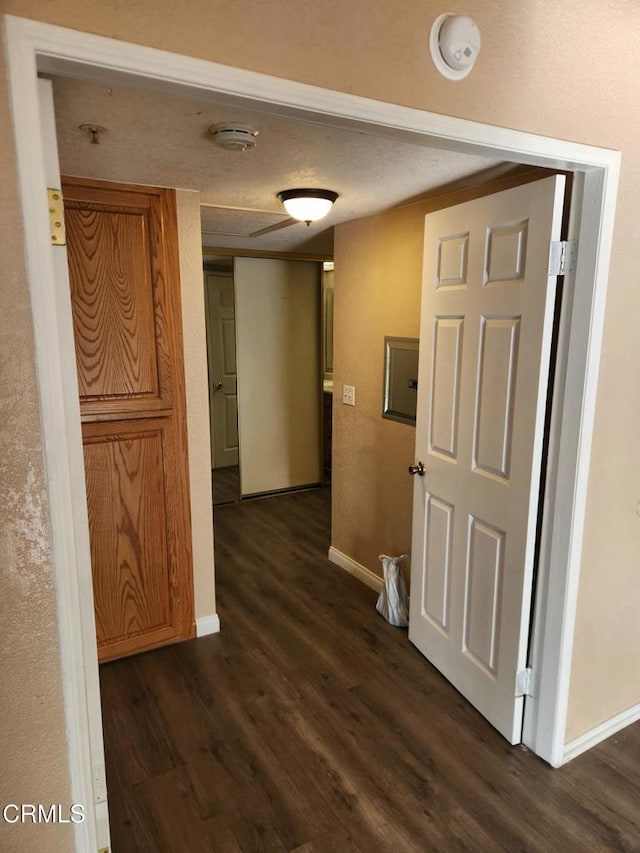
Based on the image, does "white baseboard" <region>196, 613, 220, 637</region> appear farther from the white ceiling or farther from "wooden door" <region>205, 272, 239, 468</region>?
"wooden door" <region>205, 272, 239, 468</region>

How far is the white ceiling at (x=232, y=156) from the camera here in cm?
149

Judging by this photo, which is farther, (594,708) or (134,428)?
(134,428)

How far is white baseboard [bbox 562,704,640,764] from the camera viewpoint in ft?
6.74

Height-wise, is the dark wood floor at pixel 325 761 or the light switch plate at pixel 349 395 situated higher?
the light switch plate at pixel 349 395

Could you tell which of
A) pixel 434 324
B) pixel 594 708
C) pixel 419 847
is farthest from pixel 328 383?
pixel 419 847

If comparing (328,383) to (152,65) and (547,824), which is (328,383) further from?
(152,65)

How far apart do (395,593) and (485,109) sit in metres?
2.30

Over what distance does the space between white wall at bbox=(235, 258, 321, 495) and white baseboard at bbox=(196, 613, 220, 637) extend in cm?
208

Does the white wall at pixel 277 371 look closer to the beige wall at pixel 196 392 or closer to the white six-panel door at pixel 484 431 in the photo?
the beige wall at pixel 196 392

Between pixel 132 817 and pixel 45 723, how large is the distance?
3.24ft

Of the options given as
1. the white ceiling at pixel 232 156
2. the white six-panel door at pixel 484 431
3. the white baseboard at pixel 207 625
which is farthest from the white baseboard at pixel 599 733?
the white ceiling at pixel 232 156

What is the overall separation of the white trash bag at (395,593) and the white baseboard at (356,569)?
12.6 inches

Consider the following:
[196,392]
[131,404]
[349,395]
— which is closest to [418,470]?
[349,395]

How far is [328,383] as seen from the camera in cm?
529
